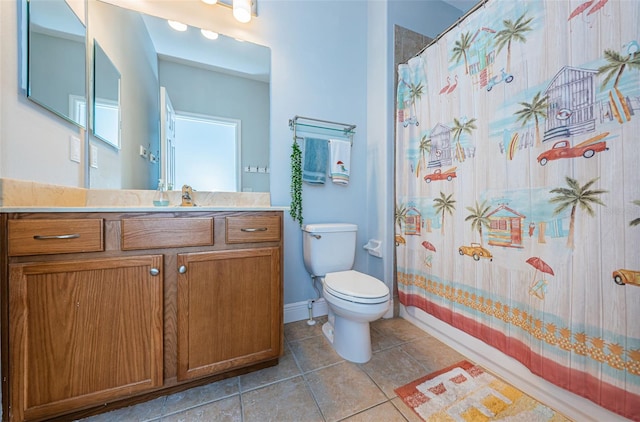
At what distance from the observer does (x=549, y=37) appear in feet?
3.31

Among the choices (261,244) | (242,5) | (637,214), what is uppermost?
(242,5)

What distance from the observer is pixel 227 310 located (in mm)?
1144

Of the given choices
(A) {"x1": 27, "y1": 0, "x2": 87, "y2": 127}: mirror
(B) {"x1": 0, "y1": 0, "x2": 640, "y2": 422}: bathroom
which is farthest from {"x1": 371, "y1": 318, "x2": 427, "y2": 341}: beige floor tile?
(A) {"x1": 27, "y1": 0, "x2": 87, "y2": 127}: mirror

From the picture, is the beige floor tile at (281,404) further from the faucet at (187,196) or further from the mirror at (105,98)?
the mirror at (105,98)

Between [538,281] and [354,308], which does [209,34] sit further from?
[538,281]

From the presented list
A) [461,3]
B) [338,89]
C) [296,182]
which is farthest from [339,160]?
[461,3]

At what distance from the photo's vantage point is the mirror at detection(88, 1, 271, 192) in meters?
1.39

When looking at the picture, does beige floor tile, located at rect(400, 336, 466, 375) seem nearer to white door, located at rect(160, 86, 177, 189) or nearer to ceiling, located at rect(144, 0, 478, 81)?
white door, located at rect(160, 86, 177, 189)

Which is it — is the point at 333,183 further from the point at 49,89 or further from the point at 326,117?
the point at 49,89

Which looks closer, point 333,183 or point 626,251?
point 626,251

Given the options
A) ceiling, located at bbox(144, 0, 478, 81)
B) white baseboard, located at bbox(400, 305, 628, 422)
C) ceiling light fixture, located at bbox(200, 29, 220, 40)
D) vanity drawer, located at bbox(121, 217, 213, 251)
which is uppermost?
ceiling light fixture, located at bbox(200, 29, 220, 40)

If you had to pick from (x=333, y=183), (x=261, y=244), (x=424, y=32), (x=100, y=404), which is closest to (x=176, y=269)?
(x=261, y=244)

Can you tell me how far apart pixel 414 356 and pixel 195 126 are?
196cm

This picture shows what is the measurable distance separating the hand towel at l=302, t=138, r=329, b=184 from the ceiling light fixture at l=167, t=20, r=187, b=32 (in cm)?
101
